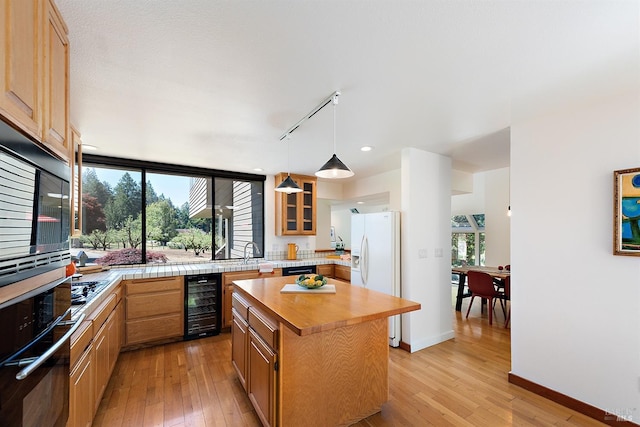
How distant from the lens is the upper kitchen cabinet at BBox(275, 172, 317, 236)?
486 centimetres

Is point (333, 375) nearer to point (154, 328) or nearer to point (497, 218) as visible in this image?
point (154, 328)

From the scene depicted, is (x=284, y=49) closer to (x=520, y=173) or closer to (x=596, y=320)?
(x=520, y=173)

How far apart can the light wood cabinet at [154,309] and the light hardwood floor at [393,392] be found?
7.3 inches

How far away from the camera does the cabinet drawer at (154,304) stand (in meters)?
3.38

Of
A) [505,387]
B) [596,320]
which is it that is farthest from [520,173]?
[505,387]

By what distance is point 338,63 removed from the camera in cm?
172

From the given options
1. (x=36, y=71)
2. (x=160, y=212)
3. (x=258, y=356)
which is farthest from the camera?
(x=160, y=212)

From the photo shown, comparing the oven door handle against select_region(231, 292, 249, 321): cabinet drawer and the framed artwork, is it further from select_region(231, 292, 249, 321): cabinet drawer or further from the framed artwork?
the framed artwork

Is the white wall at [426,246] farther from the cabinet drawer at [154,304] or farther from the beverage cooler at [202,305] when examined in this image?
the cabinet drawer at [154,304]

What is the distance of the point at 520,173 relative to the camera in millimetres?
2670

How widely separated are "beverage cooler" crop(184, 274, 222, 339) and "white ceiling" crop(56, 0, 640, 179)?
194 cm

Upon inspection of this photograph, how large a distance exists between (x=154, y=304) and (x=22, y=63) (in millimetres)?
3190

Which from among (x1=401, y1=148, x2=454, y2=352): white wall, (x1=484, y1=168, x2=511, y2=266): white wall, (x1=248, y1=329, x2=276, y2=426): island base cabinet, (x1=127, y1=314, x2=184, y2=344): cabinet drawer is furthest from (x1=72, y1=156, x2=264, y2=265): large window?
(x1=484, y1=168, x2=511, y2=266): white wall

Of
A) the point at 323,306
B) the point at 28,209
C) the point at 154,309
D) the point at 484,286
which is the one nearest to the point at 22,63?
the point at 28,209
